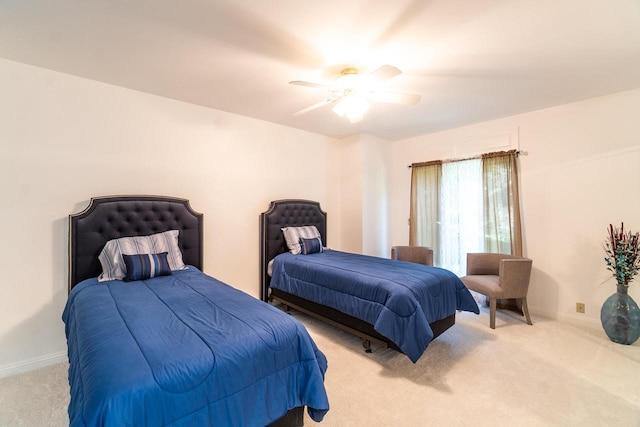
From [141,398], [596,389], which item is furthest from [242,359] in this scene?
[596,389]

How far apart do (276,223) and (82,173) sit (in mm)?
2229

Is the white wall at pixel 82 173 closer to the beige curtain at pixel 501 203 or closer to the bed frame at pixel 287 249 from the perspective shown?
the bed frame at pixel 287 249

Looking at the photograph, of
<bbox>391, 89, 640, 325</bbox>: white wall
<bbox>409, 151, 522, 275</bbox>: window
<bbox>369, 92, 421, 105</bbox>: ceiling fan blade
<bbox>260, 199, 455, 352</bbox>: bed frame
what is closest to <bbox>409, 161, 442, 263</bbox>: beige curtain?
<bbox>409, 151, 522, 275</bbox>: window

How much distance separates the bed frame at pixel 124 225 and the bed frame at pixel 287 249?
93cm

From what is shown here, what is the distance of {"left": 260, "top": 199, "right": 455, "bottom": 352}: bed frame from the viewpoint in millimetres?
2691

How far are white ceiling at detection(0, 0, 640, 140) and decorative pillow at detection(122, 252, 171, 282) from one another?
5.69ft

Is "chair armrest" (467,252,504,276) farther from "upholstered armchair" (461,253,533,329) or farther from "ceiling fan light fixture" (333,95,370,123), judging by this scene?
"ceiling fan light fixture" (333,95,370,123)

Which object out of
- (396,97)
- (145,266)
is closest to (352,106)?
(396,97)

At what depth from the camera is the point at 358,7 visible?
1748 mm

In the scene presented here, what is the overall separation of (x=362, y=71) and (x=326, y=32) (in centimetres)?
67

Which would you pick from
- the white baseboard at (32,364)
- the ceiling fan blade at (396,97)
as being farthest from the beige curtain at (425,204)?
the white baseboard at (32,364)

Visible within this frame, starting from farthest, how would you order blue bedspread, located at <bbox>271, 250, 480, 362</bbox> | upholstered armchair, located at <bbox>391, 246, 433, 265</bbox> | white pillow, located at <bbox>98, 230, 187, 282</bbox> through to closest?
upholstered armchair, located at <bbox>391, 246, 433, 265</bbox> < white pillow, located at <bbox>98, 230, 187, 282</bbox> < blue bedspread, located at <bbox>271, 250, 480, 362</bbox>

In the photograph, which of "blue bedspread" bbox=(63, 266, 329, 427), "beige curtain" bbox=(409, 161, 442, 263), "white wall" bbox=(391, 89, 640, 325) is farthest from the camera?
"beige curtain" bbox=(409, 161, 442, 263)

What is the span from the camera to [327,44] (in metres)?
2.14
